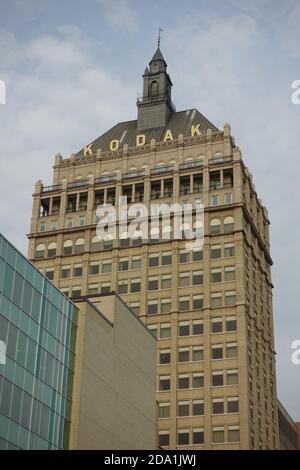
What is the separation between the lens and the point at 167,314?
107 m

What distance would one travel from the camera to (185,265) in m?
110

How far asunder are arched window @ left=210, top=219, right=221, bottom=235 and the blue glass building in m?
49.4

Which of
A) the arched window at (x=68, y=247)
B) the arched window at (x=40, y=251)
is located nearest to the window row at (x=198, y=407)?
the arched window at (x=68, y=247)

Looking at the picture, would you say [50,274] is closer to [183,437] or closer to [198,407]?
[198,407]

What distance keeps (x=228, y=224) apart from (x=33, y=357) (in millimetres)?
58372

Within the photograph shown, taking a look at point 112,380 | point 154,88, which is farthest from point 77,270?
point 112,380

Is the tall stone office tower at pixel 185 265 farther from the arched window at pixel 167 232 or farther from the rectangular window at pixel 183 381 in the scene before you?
the arched window at pixel 167 232

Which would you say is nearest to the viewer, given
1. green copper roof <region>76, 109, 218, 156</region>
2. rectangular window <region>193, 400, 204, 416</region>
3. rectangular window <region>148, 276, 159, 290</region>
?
rectangular window <region>193, 400, 204, 416</region>

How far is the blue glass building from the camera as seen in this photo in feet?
174

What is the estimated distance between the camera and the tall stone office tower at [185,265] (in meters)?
99.7

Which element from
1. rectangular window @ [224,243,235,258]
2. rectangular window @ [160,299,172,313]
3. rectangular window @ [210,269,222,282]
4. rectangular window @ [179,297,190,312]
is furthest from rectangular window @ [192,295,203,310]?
rectangular window @ [224,243,235,258]

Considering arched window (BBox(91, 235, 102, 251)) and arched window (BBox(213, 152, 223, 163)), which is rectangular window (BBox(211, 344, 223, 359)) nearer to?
arched window (BBox(91, 235, 102, 251))

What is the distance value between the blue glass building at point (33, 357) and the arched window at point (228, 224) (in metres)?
49.8
